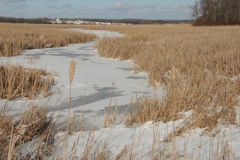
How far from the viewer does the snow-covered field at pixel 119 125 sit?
2.17 meters

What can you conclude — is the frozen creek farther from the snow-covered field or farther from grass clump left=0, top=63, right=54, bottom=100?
grass clump left=0, top=63, right=54, bottom=100

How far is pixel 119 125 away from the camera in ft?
10.1

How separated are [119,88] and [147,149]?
9.44 feet

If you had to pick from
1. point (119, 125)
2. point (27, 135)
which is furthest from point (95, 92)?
point (27, 135)

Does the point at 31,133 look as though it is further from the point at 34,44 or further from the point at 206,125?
the point at 34,44

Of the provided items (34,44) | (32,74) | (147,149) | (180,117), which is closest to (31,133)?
(147,149)

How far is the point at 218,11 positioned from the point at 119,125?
6117cm

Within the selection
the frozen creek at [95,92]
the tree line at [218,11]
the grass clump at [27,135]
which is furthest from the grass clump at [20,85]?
the tree line at [218,11]

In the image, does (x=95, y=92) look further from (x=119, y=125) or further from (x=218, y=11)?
(x=218, y=11)

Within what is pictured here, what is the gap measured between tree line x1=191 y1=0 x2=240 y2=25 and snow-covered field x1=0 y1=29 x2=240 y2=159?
50.9 metres

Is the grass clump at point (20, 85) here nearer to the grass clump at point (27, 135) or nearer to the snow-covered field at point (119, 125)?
the snow-covered field at point (119, 125)

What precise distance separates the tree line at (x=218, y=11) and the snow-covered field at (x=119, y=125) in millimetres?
50920

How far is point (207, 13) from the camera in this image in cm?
5688

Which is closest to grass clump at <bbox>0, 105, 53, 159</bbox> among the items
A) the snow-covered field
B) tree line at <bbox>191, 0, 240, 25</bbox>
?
the snow-covered field
